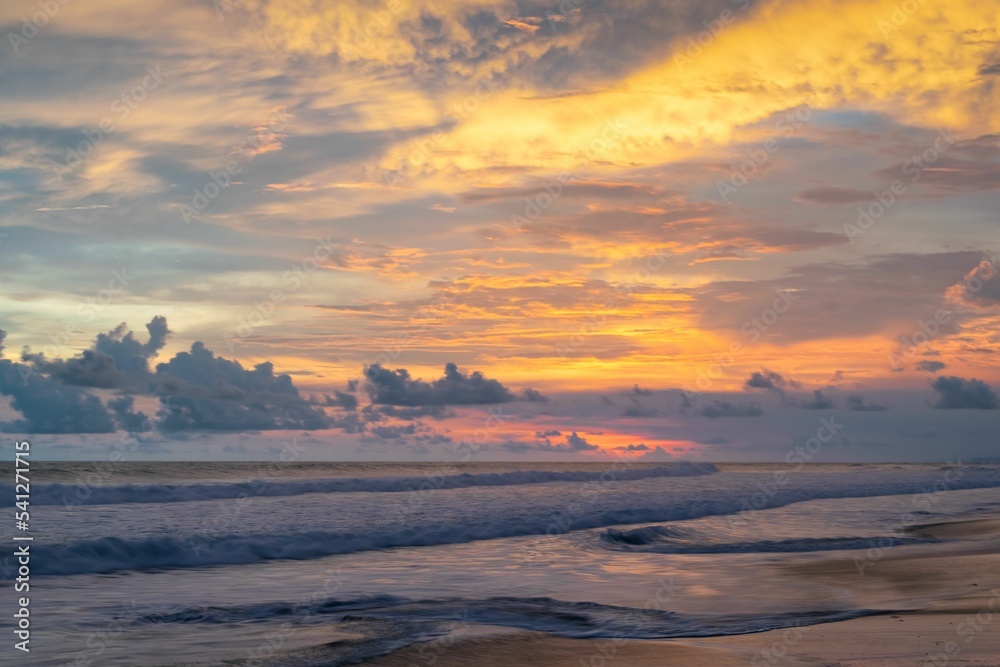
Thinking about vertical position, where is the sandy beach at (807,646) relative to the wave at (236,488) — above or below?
above

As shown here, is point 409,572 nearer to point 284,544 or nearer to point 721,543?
point 284,544

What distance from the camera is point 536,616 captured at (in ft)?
38.2

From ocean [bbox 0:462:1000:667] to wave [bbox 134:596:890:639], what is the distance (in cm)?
4

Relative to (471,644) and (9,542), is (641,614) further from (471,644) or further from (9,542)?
(9,542)

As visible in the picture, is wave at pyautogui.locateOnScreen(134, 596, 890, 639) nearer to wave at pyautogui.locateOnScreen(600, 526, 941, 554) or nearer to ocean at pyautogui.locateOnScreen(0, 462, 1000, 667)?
ocean at pyautogui.locateOnScreen(0, 462, 1000, 667)

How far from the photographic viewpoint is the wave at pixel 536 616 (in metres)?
10.7

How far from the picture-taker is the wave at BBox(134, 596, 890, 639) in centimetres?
1070

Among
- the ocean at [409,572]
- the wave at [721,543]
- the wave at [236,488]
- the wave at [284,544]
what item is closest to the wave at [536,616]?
the ocean at [409,572]

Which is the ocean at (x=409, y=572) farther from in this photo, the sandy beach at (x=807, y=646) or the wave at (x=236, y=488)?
the wave at (x=236, y=488)

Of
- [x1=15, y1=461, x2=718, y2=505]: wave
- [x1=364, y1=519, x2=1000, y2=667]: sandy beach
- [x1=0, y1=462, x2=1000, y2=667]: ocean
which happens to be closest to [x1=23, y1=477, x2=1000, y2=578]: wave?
[x1=0, y1=462, x2=1000, y2=667]: ocean

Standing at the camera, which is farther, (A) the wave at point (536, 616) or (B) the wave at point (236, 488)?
(B) the wave at point (236, 488)

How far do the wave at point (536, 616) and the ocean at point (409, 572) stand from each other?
44mm

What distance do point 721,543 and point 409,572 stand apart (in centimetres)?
933

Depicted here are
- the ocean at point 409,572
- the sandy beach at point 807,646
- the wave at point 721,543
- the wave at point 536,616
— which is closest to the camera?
the sandy beach at point 807,646
